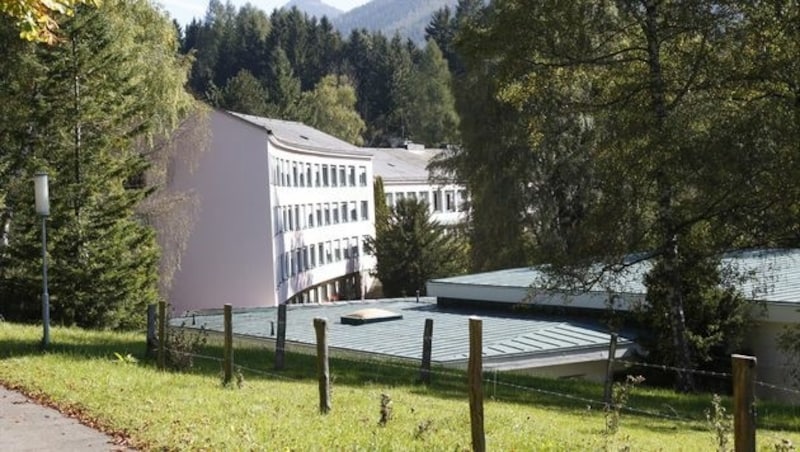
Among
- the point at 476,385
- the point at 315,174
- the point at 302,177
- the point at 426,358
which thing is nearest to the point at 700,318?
the point at 426,358

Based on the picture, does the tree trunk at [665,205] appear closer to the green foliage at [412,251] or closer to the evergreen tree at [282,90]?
the green foliage at [412,251]

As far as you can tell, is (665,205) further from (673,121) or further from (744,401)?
(744,401)

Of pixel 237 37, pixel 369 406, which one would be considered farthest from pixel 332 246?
pixel 237 37

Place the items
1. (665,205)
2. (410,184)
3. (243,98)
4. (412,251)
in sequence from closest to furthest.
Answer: (665,205), (412,251), (410,184), (243,98)

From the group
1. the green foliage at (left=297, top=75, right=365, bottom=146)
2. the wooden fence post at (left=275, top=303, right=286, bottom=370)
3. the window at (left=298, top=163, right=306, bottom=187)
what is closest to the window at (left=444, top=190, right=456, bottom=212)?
the green foliage at (left=297, top=75, right=365, bottom=146)

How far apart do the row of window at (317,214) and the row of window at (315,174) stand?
1246mm

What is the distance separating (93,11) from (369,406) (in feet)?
64.9

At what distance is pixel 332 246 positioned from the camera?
207ft

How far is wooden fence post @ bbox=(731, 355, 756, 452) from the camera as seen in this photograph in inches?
251

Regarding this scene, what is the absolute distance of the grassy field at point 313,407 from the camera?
365 inches

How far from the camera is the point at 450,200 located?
80875 mm

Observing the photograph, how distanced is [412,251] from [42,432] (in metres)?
47.0

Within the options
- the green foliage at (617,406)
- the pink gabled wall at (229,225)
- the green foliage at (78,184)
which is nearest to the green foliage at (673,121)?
the green foliage at (617,406)

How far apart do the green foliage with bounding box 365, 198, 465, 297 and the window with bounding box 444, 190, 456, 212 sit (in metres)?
22.5
